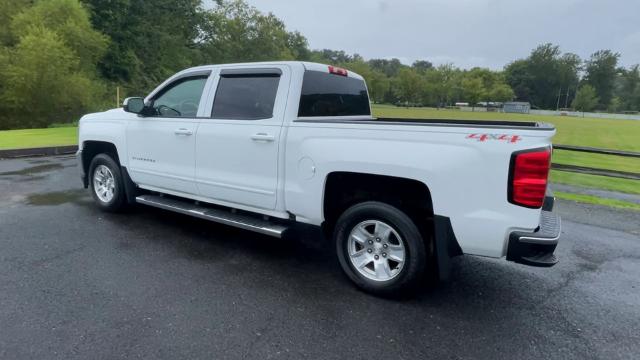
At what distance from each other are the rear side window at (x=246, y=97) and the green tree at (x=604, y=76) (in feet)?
455

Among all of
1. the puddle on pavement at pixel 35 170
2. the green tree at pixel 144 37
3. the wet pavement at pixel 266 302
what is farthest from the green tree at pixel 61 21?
the wet pavement at pixel 266 302

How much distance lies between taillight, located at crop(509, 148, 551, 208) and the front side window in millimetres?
3385

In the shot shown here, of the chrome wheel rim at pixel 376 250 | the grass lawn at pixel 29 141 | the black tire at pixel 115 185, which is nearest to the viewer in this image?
the chrome wheel rim at pixel 376 250

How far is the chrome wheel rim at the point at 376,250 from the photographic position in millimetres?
3531

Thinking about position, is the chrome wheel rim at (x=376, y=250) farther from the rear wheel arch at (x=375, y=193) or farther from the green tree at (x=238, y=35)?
the green tree at (x=238, y=35)

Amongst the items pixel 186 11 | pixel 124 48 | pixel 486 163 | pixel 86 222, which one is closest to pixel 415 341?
pixel 486 163

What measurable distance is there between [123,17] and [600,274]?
40.6 meters

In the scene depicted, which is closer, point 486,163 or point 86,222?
point 486,163

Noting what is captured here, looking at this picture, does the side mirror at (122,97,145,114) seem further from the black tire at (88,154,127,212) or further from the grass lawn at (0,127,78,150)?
the grass lawn at (0,127,78,150)

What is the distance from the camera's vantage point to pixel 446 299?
3.61 meters

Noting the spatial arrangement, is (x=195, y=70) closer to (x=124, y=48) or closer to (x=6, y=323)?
(x=6, y=323)

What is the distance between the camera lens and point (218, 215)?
14.7 feet

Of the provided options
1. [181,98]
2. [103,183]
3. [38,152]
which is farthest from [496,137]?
[38,152]

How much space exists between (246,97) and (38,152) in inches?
404
